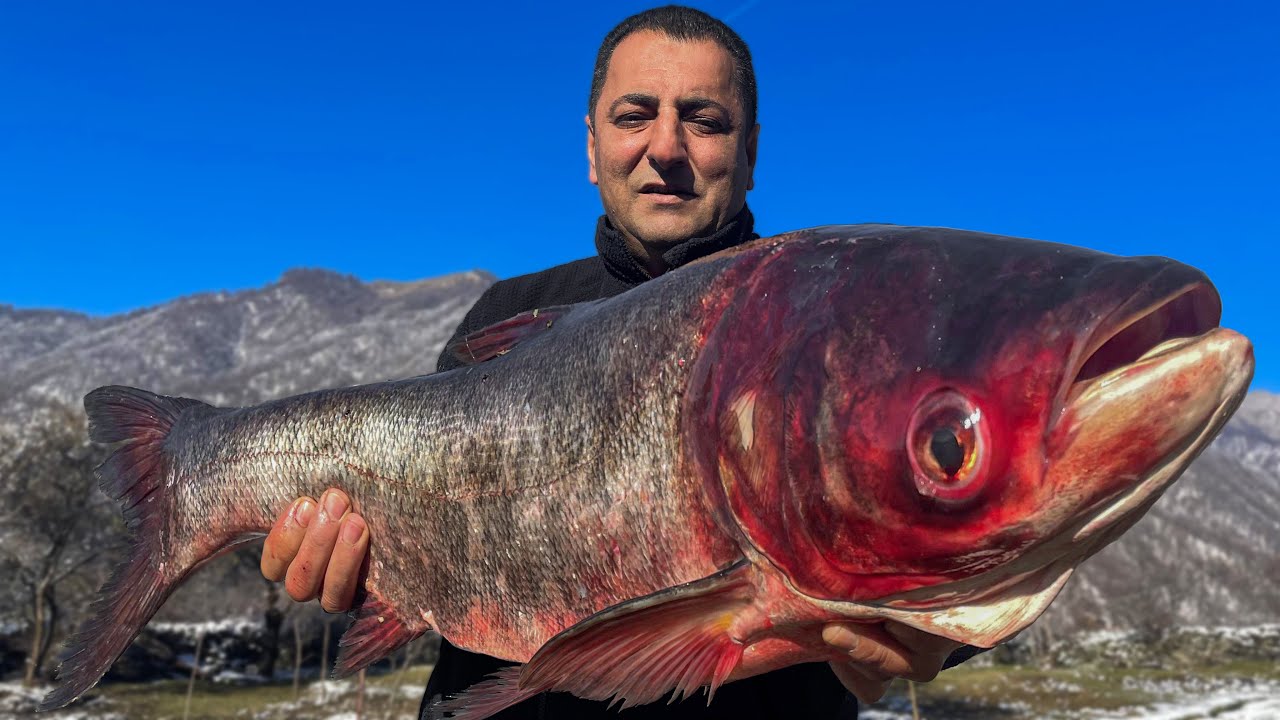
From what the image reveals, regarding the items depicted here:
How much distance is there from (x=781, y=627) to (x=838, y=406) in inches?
21.7

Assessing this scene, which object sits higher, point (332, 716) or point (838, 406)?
point (838, 406)

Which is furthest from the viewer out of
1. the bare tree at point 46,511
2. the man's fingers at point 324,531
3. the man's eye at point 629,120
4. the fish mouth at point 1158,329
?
the bare tree at point 46,511

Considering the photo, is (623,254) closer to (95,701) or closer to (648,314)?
(648,314)

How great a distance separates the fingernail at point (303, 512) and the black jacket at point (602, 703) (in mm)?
855

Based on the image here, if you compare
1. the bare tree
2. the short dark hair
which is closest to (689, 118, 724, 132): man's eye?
the short dark hair

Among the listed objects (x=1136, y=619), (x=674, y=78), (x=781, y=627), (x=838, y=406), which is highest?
(x=674, y=78)

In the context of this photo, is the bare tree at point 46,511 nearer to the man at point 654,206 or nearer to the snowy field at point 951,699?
the snowy field at point 951,699

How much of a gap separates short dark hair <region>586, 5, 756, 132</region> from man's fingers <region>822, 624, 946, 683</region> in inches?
102

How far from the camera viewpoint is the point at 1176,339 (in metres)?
1.69

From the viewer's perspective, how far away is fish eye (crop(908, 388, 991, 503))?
69.3 inches

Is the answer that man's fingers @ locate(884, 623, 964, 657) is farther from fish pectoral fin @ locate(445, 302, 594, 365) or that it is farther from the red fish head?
fish pectoral fin @ locate(445, 302, 594, 365)

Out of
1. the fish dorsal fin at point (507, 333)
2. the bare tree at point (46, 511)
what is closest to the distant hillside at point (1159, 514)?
the bare tree at point (46, 511)

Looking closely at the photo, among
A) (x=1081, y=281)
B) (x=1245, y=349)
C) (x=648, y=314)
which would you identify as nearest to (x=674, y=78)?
(x=648, y=314)

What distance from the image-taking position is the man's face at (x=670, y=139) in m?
3.86
